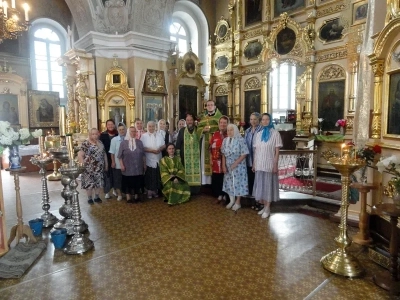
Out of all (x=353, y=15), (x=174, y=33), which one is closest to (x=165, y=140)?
(x=353, y=15)

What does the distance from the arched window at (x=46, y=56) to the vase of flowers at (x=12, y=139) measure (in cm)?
1081

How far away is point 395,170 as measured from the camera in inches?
106

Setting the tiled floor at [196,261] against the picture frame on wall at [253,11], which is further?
the picture frame on wall at [253,11]

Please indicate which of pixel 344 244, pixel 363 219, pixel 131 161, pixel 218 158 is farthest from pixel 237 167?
pixel 344 244

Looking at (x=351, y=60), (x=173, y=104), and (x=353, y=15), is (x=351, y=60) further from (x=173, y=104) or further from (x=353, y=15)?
(x=173, y=104)

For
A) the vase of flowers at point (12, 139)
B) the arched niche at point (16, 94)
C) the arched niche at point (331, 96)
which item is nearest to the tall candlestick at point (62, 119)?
the vase of flowers at point (12, 139)

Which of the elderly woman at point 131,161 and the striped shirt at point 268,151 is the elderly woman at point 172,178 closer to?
the elderly woman at point 131,161

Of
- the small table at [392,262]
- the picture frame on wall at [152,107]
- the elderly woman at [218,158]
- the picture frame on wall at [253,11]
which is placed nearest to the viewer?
the small table at [392,262]

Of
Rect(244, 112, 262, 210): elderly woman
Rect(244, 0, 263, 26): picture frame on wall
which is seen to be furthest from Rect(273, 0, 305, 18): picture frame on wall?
Rect(244, 112, 262, 210): elderly woman

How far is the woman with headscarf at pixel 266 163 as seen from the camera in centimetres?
467

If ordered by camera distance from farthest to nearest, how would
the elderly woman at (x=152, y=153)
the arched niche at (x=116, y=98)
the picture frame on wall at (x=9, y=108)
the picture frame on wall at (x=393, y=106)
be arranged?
the picture frame on wall at (x=9, y=108) → the arched niche at (x=116, y=98) → the elderly woman at (x=152, y=153) → the picture frame on wall at (x=393, y=106)

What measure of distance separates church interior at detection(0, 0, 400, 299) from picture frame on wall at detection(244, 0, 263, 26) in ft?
0.27

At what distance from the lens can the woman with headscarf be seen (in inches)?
184

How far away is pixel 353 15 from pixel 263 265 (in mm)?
8757
